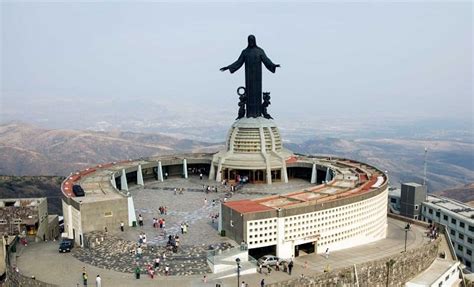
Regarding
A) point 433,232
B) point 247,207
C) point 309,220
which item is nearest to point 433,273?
point 433,232

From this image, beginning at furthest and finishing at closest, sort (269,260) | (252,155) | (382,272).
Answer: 1. (252,155)
2. (382,272)
3. (269,260)

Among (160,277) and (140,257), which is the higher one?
(140,257)

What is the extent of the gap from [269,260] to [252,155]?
26.0 m

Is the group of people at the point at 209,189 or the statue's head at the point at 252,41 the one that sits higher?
the statue's head at the point at 252,41

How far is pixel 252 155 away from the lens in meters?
58.3

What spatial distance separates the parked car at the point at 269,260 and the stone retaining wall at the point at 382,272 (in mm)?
3139

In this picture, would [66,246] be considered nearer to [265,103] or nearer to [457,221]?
[265,103]

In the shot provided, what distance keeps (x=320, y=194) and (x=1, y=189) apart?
232 ft

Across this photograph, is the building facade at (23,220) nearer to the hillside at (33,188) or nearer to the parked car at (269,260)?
the parked car at (269,260)

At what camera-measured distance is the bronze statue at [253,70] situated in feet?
202

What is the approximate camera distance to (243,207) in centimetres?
3634

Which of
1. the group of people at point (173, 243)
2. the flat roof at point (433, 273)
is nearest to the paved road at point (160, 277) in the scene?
the flat roof at point (433, 273)

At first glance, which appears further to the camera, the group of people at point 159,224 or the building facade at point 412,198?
the building facade at point 412,198

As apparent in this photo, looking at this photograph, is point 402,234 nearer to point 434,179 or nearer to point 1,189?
point 1,189
